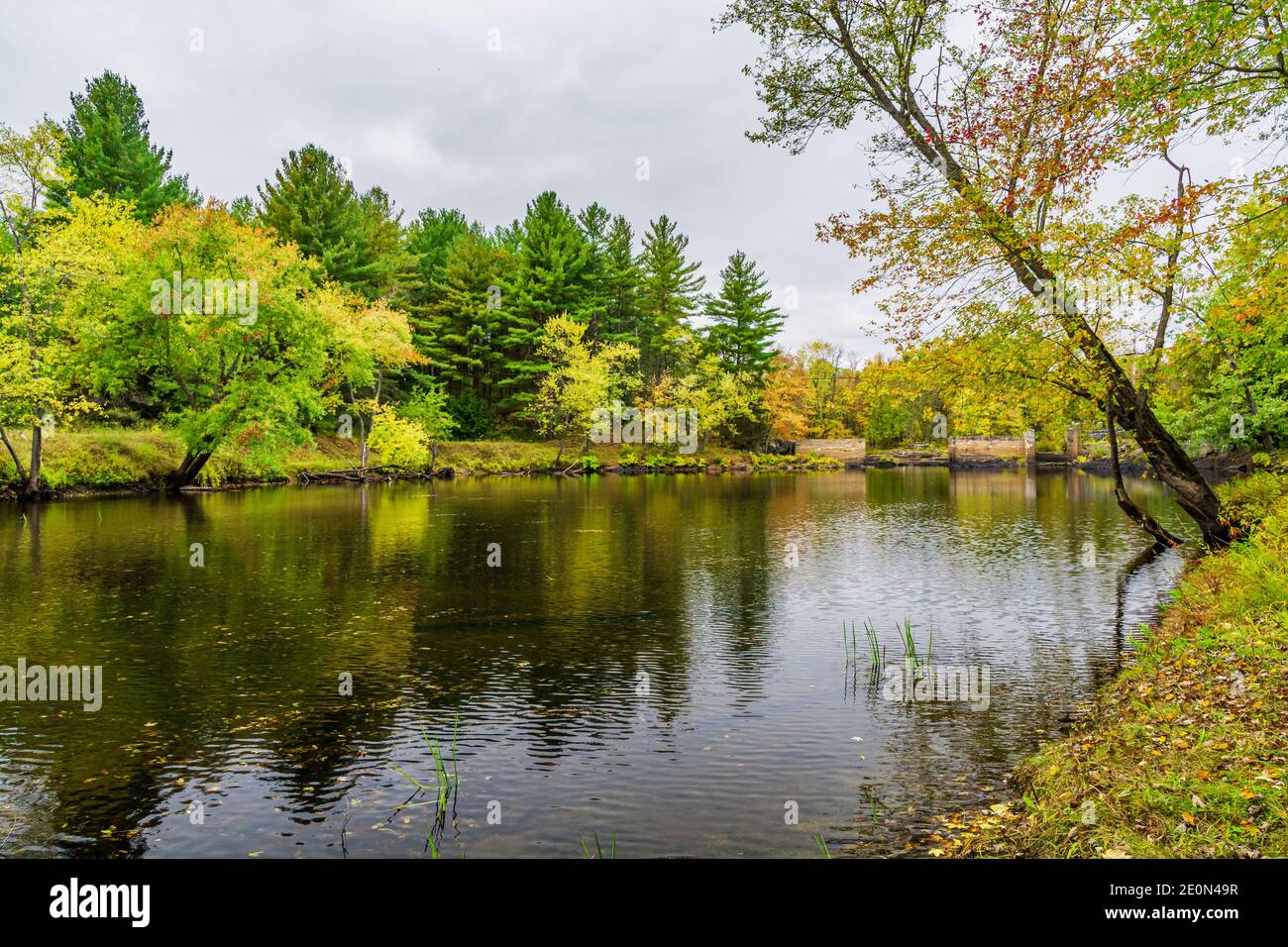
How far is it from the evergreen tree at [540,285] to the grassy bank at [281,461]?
20.8 ft

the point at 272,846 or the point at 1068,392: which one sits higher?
the point at 1068,392

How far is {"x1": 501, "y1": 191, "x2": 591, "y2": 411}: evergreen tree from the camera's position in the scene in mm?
65250

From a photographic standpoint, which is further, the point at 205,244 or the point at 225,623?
the point at 205,244

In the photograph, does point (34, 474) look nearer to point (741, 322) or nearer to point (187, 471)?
point (187, 471)

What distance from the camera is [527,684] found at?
36.7ft

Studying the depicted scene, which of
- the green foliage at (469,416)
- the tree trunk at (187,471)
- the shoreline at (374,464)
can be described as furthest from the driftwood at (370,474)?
the tree trunk at (187,471)

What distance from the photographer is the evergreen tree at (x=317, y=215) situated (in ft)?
181

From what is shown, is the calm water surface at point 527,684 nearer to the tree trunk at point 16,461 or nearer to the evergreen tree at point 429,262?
the tree trunk at point 16,461

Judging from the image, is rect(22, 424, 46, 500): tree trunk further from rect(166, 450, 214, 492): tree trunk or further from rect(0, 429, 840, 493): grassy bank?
rect(166, 450, 214, 492): tree trunk

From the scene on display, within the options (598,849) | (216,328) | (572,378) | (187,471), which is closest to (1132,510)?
Result: (598,849)

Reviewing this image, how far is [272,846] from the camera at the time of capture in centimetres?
662
